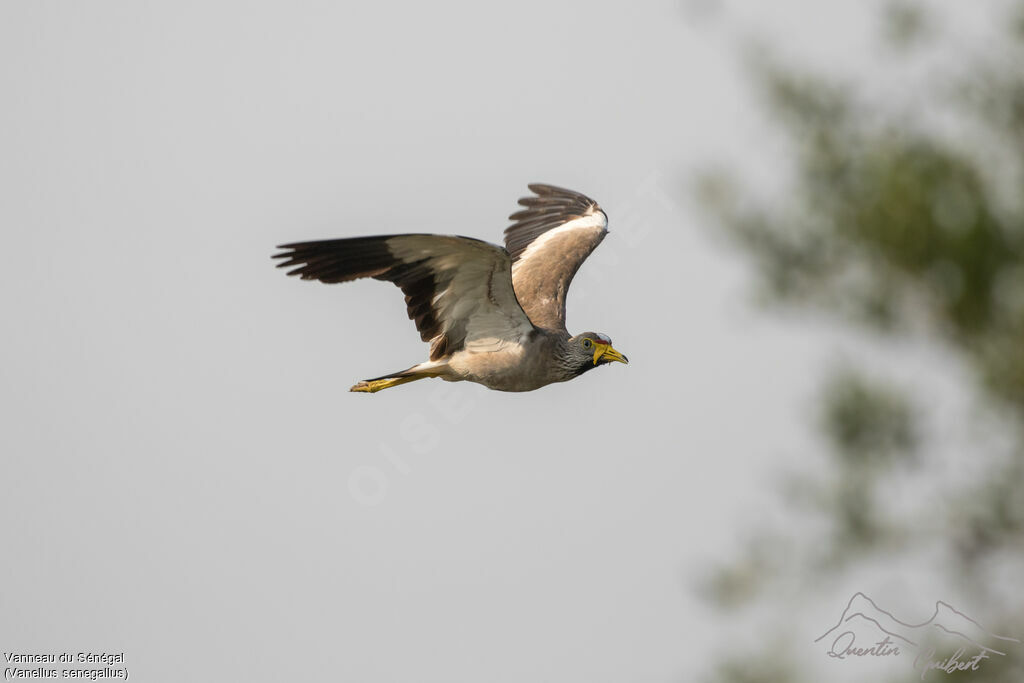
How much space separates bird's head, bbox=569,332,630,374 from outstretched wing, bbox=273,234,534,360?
0.50 metres

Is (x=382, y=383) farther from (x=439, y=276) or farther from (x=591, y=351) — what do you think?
(x=591, y=351)

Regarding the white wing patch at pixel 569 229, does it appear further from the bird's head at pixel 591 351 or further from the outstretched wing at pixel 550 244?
the bird's head at pixel 591 351

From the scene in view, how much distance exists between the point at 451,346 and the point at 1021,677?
5413 millimetres

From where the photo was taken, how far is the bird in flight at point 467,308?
10.8 meters

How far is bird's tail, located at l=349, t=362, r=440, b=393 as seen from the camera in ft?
39.2

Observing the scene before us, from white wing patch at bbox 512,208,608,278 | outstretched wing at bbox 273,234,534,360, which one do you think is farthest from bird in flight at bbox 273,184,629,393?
white wing patch at bbox 512,208,608,278

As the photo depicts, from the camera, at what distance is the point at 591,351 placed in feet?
39.8

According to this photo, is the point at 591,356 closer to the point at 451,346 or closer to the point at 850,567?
the point at 451,346

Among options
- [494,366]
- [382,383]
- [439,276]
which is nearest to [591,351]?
[494,366]

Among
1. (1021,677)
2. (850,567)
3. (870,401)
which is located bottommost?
(1021,677)

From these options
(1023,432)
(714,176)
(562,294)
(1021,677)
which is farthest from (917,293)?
(562,294)

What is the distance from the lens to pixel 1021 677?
348 inches

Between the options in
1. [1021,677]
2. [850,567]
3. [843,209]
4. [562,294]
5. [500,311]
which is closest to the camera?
[1021,677]

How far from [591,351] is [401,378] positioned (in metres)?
1.74
